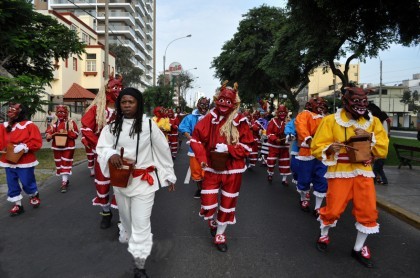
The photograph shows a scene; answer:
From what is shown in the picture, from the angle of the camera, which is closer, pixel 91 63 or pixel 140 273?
pixel 140 273

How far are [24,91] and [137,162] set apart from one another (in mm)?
9792

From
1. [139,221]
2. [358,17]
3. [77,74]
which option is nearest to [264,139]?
[358,17]

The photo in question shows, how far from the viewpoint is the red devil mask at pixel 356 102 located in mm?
4218

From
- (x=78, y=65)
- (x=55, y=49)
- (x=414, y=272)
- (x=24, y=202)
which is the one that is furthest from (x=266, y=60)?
(x=78, y=65)

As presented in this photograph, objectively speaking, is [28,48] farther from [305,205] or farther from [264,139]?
[305,205]

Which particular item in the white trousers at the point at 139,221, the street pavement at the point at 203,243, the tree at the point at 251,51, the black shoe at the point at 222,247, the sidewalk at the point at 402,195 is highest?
the tree at the point at 251,51

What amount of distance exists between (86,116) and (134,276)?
8.39ft

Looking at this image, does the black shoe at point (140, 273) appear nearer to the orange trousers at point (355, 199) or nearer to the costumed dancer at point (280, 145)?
the orange trousers at point (355, 199)

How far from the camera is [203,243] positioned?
15.7ft

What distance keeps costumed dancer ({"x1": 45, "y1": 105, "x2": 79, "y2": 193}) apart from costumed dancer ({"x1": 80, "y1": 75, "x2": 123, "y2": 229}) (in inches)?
123

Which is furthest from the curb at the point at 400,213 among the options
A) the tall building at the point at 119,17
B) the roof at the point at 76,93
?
the tall building at the point at 119,17

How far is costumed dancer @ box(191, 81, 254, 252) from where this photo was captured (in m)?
4.58

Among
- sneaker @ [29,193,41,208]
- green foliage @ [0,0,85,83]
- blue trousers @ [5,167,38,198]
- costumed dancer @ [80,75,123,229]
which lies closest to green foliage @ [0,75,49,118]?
green foliage @ [0,0,85,83]

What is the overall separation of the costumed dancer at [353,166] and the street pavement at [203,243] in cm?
47
